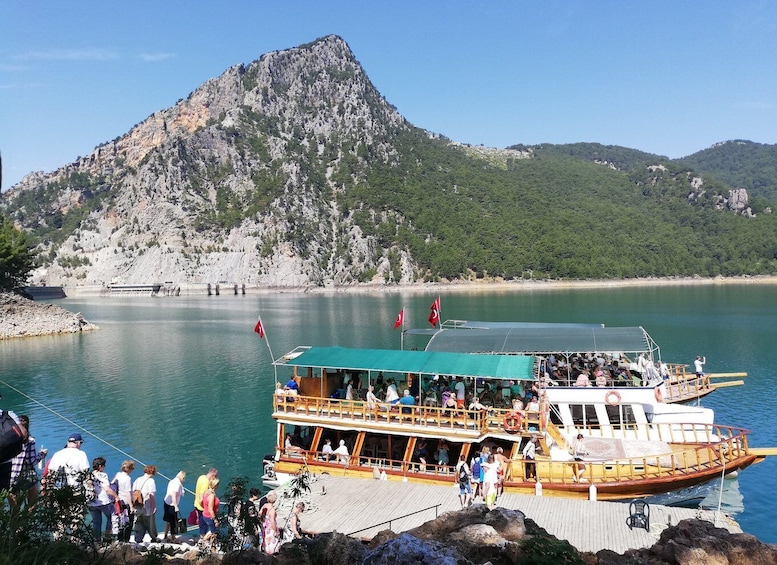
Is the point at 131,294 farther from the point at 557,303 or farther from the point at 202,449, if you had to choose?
the point at 202,449

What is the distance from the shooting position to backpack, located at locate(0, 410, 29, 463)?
6.63 metres

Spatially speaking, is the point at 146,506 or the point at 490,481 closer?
the point at 146,506

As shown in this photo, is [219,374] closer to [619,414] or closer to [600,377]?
[600,377]

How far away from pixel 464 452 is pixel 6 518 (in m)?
14.5

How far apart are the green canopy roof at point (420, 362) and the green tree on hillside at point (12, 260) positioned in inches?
2831

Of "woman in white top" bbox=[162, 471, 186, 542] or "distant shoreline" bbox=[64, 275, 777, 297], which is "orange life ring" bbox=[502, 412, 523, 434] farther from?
"distant shoreline" bbox=[64, 275, 777, 297]

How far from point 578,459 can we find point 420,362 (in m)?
6.48

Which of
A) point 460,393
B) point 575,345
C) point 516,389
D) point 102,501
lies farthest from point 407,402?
point 102,501

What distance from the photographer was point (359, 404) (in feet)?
69.3

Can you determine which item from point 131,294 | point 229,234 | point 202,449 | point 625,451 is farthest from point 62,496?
point 229,234

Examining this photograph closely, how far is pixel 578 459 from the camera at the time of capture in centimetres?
1800

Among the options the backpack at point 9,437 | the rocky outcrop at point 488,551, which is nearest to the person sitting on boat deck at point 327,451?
the rocky outcrop at point 488,551

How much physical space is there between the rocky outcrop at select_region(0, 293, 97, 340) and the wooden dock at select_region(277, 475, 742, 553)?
221 ft

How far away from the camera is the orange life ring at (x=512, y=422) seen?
1816 centimetres
